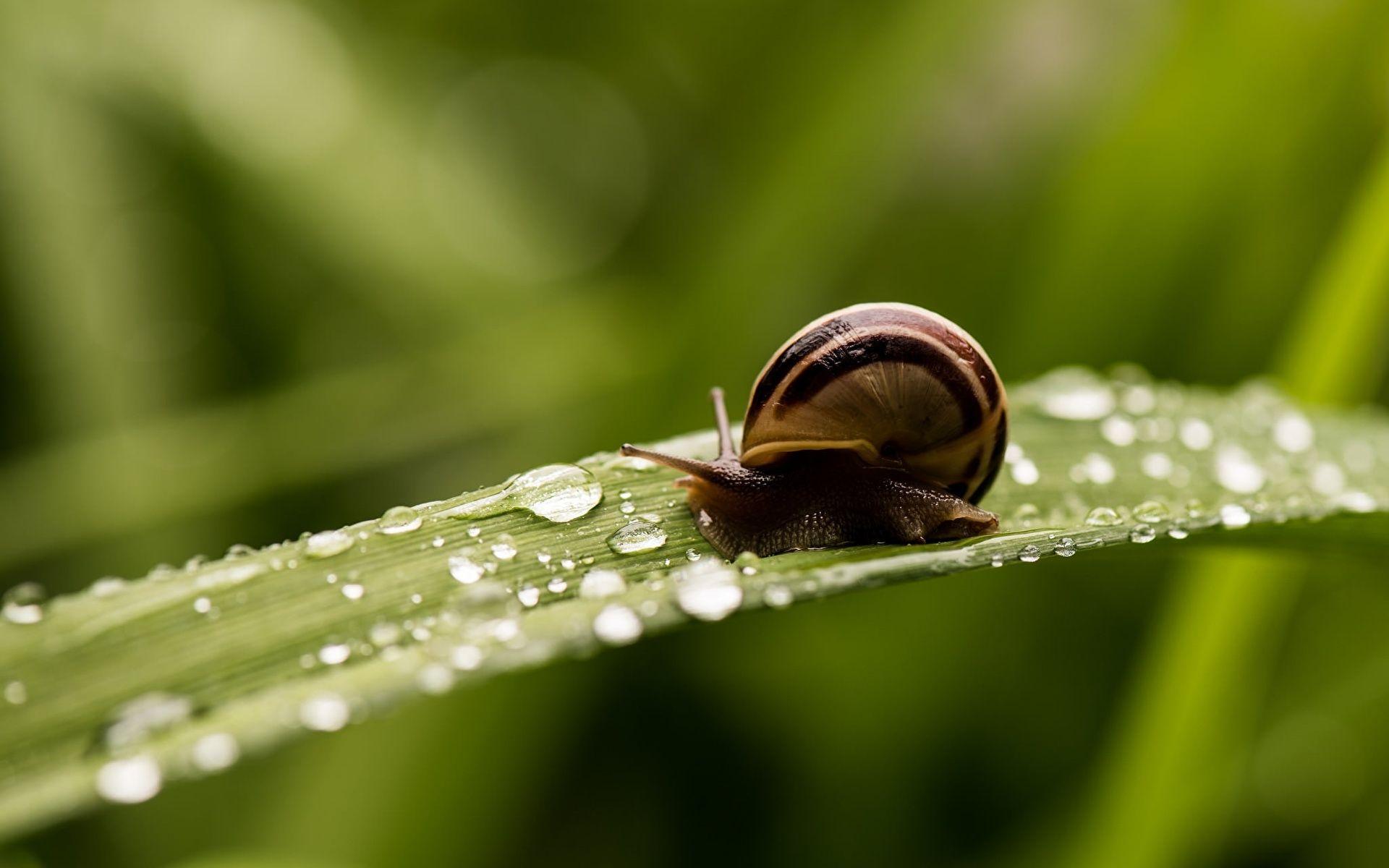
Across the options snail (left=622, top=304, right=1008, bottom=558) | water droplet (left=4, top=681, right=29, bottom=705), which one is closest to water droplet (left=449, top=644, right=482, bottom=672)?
water droplet (left=4, top=681, right=29, bottom=705)

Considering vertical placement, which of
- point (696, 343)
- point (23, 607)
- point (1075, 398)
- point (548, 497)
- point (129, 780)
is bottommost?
point (129, 780)

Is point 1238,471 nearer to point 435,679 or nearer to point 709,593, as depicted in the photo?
point 709,593

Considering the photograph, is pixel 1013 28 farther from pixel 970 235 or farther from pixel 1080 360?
pixel 1080 360

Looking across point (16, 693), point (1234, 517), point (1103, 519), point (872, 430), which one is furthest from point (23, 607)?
point (1234, 517)

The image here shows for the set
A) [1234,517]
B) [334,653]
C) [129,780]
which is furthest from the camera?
[1234,517]

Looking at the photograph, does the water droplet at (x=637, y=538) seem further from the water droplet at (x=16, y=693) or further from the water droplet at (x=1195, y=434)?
the water droplet at (x=1195, y=434)

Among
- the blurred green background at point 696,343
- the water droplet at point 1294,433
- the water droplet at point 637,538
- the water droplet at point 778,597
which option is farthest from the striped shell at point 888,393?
the blurred green background at point 696,343

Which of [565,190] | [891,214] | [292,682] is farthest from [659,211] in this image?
[292,682]
